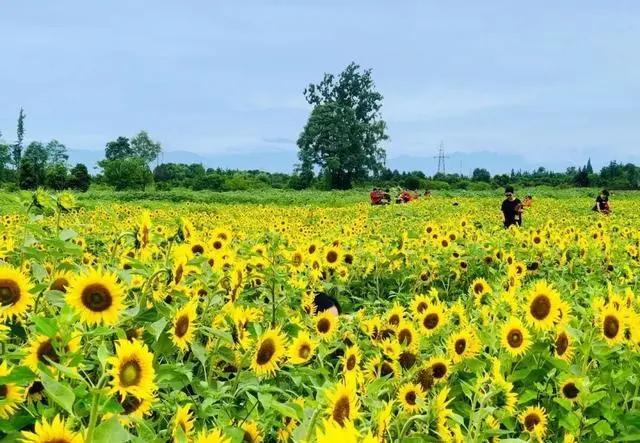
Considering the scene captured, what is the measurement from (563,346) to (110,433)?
6.51 feet

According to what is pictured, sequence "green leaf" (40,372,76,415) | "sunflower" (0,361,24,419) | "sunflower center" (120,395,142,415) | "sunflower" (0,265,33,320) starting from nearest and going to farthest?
"green leaf" (40,372,76,415) → "sunflower" (0,361,24,419) → "sunflower center" (120,395,142,415) → "sunflower" (0,265,33,320)

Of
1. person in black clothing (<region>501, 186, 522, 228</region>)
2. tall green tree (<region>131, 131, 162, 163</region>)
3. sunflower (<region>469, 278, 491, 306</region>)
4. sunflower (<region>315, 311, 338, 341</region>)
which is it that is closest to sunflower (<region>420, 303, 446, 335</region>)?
sunflower (<region>315, 311, 338, 341</region>)

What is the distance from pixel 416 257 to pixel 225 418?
15.1 ft

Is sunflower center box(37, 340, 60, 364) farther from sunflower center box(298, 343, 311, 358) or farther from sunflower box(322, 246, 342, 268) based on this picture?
sunflower box(322, 246, 342, 268)

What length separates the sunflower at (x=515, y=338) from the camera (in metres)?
2.52

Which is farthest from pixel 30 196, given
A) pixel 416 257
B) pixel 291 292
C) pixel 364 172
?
pixel 364 172

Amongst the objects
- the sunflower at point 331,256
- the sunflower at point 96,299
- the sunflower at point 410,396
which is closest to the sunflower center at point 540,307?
the sunflower at point 410,396

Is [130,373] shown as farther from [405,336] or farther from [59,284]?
[405,336]

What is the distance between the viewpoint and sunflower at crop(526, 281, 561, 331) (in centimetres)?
268

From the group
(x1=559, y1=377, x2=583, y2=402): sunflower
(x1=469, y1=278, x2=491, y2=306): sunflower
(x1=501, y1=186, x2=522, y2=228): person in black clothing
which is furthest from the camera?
(x1=501, y1=186, x2=522, y2=228): person in black clothing

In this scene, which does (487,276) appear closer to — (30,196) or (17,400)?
(30,196)

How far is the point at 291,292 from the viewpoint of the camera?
322cm

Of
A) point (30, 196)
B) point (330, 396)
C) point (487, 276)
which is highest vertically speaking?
point (30, 196)

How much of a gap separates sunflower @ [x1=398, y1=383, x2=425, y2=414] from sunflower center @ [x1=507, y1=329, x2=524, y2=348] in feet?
1.80
